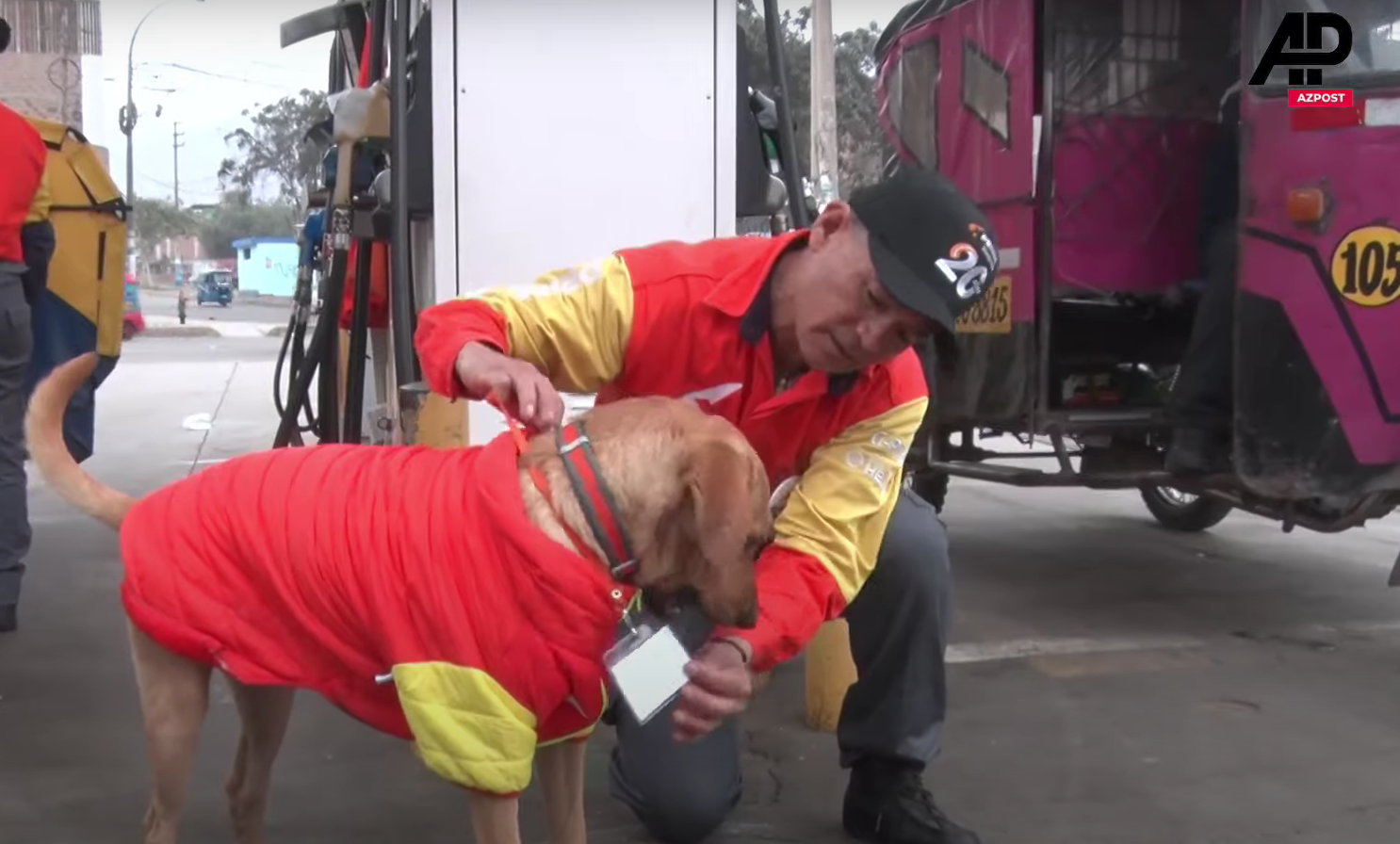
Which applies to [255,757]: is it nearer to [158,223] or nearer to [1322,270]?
[1322,270]

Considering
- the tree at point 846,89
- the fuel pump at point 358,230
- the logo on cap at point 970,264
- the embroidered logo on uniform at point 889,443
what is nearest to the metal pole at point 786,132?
the fuel pump at point 358,230

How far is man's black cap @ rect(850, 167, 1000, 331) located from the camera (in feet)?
7.22

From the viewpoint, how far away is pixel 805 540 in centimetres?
254

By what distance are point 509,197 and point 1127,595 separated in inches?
116

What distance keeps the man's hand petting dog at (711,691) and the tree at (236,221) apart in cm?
6505

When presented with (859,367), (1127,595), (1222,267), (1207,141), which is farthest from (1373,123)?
(859,367)

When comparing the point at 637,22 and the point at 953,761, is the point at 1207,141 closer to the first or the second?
the point at 637,22

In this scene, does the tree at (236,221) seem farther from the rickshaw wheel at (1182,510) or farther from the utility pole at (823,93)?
the rickshaw wheel at (1182,510)

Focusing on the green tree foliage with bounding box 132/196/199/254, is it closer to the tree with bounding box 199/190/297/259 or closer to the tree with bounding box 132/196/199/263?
the tree with bounding box 132/196/199/263

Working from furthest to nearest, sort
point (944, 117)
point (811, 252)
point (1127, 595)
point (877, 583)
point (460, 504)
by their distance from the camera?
point (944, 117)
point (1127, 595)
point (877, 583)
point (811, 252)
point (460, 504)

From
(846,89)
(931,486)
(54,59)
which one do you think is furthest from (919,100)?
(54,59)

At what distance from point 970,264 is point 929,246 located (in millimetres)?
84

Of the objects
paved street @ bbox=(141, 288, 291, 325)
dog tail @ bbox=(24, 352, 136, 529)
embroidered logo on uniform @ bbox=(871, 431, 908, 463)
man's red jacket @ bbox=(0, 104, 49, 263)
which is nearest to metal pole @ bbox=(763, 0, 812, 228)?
embroidered logo on uniform @ bbox=(871, 431, 908, 463)

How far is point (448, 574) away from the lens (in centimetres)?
207
